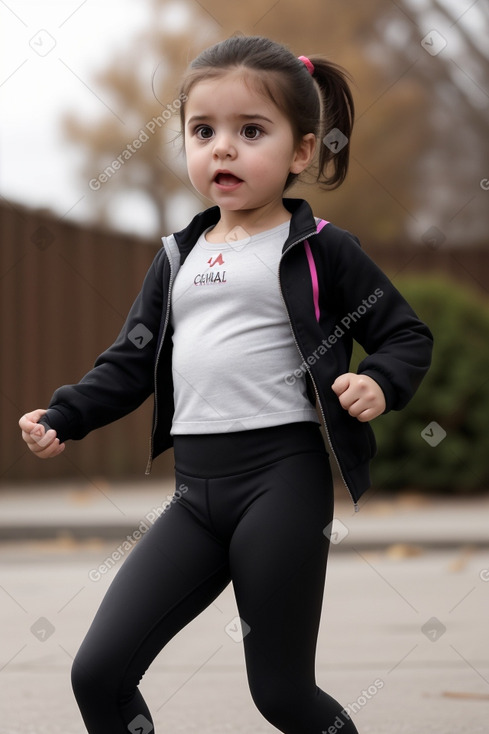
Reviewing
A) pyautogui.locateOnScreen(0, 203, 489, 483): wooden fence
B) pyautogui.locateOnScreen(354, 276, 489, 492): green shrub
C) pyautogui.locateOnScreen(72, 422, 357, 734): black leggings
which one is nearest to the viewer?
pyautogui.locateOnScreen(72, 422, 357, 734): black leggings

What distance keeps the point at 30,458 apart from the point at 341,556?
450 cm

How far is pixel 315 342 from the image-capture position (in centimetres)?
265

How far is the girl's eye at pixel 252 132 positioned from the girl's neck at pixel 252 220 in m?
0.18

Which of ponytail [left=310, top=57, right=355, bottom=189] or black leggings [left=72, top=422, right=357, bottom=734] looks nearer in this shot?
black leggings [left=72, top=422, right=357, bottom=734]

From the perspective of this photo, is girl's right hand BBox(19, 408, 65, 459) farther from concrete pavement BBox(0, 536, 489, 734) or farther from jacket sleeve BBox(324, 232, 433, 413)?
concrete pavement BBox(0, 536, 489, 734)

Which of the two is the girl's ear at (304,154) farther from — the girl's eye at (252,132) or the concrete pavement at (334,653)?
the concrete pavement at (334,653)

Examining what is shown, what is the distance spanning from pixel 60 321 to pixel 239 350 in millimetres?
9395

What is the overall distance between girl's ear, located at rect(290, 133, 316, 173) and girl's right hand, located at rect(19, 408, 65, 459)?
778 millimetres

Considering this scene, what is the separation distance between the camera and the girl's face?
2.66 metres

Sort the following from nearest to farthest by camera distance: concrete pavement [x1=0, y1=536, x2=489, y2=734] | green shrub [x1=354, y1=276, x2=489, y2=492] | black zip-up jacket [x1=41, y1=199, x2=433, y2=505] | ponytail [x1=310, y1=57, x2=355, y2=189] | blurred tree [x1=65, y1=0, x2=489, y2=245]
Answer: black zip-up jacket [x1=41, y1=199, x2=433, y2=505]
ponytail [x1=310, y1=57, x2=355, y2=189]
concrete pavement [x1=0, y1=536, x2=489, y2=734]
green shrub [x1=354, y1=276, x2=489, y2=492]
blurred tree [x1=65, y1=0, x2=489, y2=245]

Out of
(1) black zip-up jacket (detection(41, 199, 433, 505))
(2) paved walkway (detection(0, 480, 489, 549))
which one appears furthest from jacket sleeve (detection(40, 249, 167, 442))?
(2) paved walkway (detection(0, 480, 489, 549))

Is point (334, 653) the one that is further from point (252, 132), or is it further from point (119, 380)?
point (252, 132)

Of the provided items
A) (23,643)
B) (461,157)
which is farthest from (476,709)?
(461,157)

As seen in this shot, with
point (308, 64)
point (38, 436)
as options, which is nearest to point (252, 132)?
point (308, 64)
